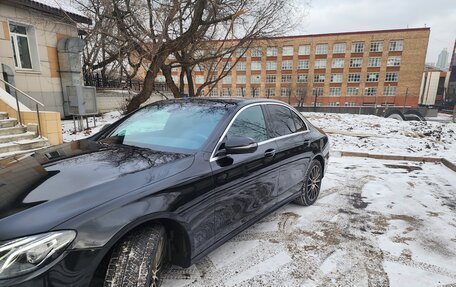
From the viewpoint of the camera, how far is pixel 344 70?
53938 millimetres

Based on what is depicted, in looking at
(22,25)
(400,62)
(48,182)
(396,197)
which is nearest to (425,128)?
(396,197)

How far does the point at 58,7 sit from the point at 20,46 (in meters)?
2.16

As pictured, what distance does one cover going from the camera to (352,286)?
7.91 ft

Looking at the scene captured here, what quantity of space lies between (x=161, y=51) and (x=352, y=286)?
1025 centimetres

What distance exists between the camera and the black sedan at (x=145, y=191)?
147 centimetres

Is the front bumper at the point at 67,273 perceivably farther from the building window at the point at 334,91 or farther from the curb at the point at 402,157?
the building window at the point at 334,91

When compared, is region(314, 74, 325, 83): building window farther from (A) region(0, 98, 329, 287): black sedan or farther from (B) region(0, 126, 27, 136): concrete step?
(A) region(0, 98, 329, 287): black sedan

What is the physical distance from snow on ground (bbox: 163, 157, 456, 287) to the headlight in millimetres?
1228

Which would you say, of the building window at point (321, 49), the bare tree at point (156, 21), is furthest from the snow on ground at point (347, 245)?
the building window at point (321, 49)

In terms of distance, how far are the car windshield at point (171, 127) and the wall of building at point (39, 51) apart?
32.8 ft

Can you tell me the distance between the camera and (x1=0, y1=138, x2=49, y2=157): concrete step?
19.3ft

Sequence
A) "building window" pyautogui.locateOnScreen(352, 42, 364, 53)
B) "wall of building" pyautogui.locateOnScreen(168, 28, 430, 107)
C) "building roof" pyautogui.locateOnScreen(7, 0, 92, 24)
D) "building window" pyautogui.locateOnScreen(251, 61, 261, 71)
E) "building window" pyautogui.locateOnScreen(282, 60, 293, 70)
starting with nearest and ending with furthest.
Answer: "building roof" pyautogui.locateOnScreen(7, 0, 92, 24)
"wall of building" pyautogui.locateOnScreen(168, 28, 430, 107)
"building window" pyautogui.locateOnScreen(352, 42, 364, 53)
"building window" pyautogui.locateOnScreen(282, 60, 293, 70)
"building window" pyautogui.locateOnScreen(251, 61, 261, 71)

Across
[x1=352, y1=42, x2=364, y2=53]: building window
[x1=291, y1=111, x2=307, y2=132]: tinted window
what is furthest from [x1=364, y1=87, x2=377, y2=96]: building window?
[x1=291, y1=111, x2=307, y2=132]: tinted window

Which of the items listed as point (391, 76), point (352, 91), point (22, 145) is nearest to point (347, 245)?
point (22, 145)
